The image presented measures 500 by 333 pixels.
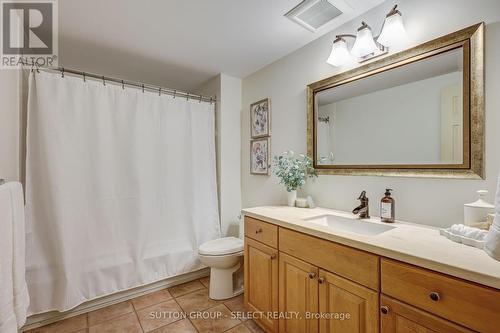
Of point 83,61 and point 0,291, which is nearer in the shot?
point 0,291

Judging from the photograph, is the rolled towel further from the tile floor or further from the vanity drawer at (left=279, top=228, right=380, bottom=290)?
the tile floor

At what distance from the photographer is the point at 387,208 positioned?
1.41m

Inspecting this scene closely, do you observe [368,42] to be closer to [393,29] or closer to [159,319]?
[393,29]

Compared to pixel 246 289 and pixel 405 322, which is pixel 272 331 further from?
pixel 405 322

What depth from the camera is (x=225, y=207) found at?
2.72 meters

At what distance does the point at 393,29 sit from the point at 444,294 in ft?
4.49

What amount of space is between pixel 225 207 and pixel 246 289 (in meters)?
1.05

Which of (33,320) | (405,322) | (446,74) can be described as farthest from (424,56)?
(33,320)

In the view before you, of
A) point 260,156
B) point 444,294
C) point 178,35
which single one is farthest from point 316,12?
point 444,294

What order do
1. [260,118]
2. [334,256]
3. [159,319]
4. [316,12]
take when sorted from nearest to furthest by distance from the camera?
[334,256], [316,12], [159,319], [260,118]

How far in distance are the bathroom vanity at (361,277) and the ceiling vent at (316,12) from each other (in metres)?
1.39

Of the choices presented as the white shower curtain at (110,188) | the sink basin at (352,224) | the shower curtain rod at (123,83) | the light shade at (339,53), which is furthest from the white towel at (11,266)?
the light shade at (339,53)

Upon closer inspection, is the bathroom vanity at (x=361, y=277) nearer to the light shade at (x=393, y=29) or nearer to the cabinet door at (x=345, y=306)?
the cabinet door at (x=345, y=306)

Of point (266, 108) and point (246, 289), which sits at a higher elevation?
point (266, 108)
